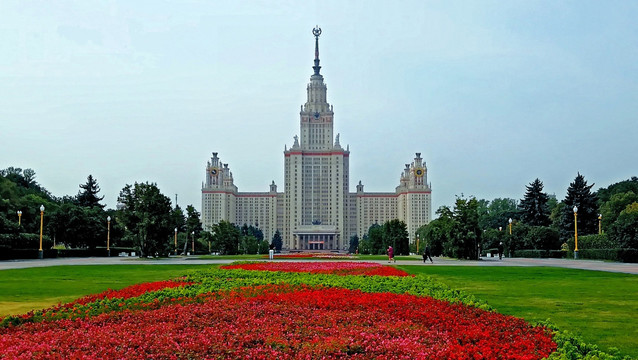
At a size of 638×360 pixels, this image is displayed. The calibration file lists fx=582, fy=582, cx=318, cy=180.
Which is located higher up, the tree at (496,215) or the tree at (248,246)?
the tree at (496,215)

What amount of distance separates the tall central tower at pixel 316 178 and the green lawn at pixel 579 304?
130 metres

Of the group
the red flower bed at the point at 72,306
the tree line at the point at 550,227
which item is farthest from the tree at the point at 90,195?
the red flower bed at the point at 72,306

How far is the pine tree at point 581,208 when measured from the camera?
202 feet

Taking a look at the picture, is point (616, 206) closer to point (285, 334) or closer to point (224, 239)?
point (224, 239)

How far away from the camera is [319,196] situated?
15225cm

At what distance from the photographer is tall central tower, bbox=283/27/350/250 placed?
148875 millimetres

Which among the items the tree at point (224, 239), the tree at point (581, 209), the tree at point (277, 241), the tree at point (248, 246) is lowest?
the tree at point (277, 241)

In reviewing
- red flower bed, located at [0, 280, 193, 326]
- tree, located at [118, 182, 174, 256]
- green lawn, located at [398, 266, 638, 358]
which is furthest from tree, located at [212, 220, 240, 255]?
A: red flower bed, located at [0, 280, 193, 326]

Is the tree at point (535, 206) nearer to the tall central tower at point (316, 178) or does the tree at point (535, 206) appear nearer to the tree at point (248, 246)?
the tree at point (248, 246)

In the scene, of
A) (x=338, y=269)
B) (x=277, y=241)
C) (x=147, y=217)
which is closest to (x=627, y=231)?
(x=338, y=269)

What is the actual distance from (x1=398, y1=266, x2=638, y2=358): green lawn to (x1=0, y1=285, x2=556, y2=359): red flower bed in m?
1.48

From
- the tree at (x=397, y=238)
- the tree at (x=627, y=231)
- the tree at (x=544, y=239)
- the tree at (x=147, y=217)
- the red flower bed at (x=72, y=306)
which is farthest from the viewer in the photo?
the tree at (x=397, y=238)

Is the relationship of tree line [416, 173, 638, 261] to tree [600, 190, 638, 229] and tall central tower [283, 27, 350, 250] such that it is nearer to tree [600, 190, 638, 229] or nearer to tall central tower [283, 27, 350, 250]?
tree [600, 190, 638, 229]

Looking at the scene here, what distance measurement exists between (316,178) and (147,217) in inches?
4218
